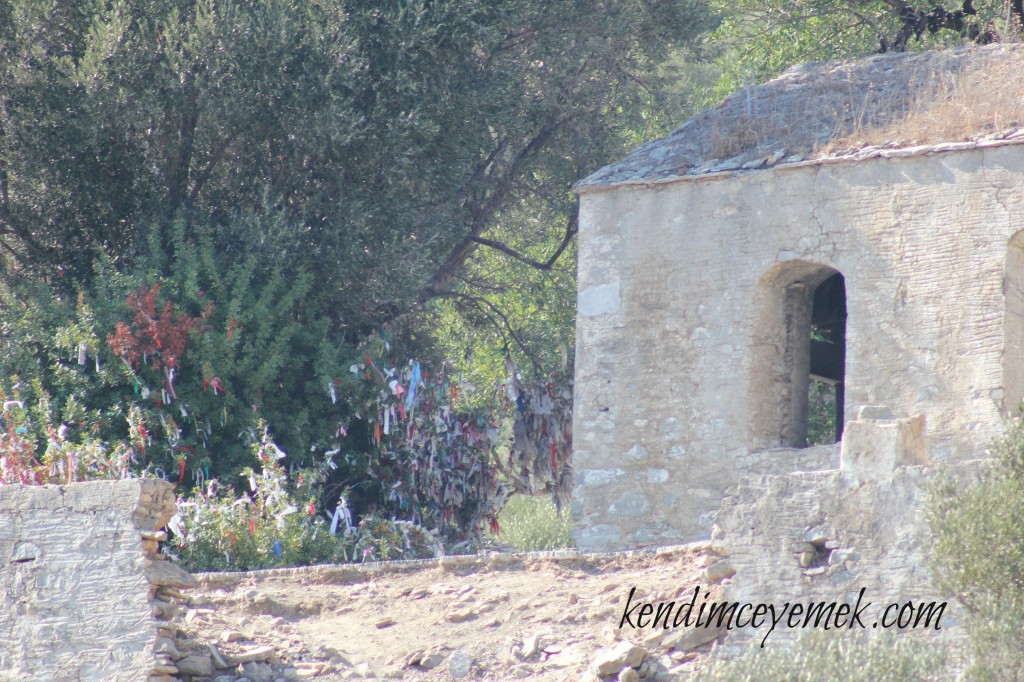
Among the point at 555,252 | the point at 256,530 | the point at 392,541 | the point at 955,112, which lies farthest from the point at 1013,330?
the point at 555,252

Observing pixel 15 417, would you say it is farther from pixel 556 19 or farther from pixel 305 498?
pixel 556 19

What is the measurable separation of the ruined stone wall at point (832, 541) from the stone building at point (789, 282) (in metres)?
2.76

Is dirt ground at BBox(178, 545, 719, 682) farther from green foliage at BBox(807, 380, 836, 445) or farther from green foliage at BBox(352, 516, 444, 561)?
green foliage at BBox(807, 380, 836, 445)

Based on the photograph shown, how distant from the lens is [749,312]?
1297cm

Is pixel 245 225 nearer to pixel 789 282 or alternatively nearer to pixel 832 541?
pixel 789 282

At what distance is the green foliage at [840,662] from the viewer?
→ 815 cm

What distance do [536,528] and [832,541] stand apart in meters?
12.8

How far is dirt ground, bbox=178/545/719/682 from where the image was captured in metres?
9.62

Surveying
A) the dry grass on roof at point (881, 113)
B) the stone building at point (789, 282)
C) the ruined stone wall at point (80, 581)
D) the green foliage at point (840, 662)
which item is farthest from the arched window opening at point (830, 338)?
the ruined stone wall at point (80, 581)

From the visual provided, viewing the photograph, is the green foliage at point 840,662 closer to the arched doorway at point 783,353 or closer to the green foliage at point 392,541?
the arched doorway at point 783,353

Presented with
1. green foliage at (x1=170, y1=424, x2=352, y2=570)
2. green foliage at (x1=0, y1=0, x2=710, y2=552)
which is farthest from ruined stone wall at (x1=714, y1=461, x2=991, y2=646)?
green foliage at (x1=0, y1=0, x2=710, y2=552)

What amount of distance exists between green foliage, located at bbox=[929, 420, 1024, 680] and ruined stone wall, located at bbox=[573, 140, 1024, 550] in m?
3.06

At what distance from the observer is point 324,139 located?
49.7 feet

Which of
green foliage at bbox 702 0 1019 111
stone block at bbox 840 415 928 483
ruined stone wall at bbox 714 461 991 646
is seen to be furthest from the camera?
green foliage at bbox 702 0 1019 111
